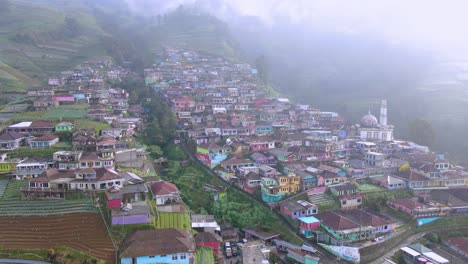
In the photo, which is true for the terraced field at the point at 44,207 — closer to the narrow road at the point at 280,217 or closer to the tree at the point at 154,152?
the narrow road at the point at 280,217

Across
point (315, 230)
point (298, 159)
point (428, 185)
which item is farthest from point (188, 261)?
point (428, 185)

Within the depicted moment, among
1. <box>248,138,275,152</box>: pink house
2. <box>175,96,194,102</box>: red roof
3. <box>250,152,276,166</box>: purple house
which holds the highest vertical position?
<box>175,96,194,102</box>: red roof

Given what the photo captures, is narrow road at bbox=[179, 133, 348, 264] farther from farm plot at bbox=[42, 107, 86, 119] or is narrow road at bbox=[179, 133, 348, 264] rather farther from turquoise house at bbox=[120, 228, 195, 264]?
farm plot at bbox=[42, 107, 86, 119]

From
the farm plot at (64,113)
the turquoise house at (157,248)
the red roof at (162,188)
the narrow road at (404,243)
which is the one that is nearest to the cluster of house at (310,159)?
the narrow road at (404,243)

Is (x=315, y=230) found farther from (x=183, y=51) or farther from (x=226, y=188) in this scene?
(x=183, y=51)

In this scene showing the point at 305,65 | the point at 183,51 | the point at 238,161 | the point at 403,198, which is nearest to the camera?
the point at 403,198

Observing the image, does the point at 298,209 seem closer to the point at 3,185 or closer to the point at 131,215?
the point at 131,215

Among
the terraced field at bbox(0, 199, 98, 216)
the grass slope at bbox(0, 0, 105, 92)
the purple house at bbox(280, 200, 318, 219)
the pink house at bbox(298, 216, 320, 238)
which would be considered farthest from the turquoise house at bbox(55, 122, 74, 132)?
the pink house at bbox(298, 216, 320, 238)
